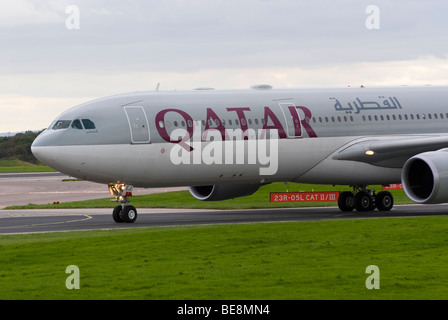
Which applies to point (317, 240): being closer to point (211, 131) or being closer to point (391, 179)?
point (211, 131)

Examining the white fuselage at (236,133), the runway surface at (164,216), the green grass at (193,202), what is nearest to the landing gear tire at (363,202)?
the runway surface at (164,216)

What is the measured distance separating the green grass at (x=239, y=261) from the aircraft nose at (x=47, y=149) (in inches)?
134

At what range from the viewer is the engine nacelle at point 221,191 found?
39375mm

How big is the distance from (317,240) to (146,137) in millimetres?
10693

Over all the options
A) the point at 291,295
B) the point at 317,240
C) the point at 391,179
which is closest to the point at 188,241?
the point at 317,240

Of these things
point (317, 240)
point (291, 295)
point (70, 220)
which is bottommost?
point (291, 295)

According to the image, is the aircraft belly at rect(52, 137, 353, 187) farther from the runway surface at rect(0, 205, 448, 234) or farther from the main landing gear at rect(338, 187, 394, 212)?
the main landing gear at rect(338, 187, 394, 212)

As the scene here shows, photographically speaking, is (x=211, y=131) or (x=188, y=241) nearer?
(x=188, y=241)

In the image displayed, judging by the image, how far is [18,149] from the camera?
149 metres

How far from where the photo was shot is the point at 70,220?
37.4 metres

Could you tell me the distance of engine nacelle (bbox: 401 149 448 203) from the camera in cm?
3372

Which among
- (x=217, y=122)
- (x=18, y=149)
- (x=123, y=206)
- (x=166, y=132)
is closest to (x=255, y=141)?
(x=217, y=122)

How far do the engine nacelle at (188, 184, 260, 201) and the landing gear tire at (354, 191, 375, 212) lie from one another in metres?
4.45

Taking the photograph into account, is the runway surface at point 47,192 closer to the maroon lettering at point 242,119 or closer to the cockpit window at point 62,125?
the cockpit window at point 62,125
